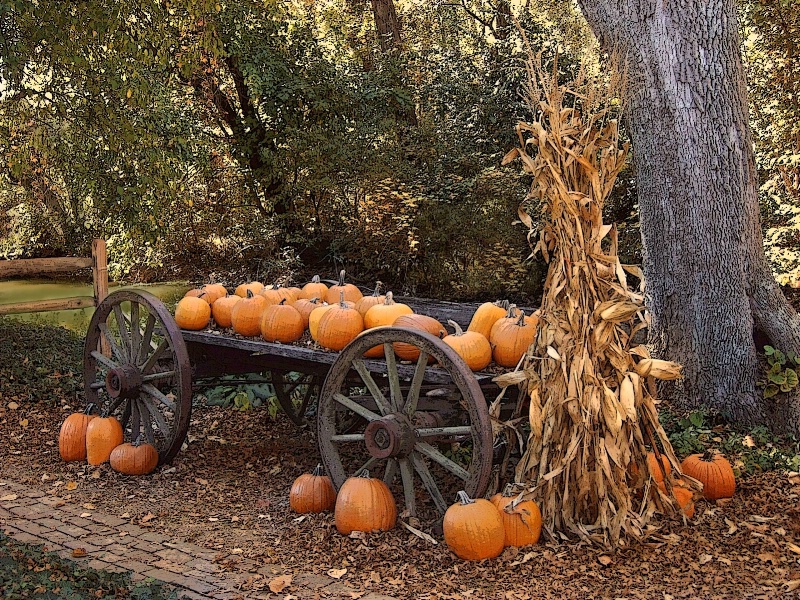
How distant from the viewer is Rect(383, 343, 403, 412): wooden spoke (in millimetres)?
3855

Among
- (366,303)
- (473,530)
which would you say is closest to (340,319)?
(366,303)

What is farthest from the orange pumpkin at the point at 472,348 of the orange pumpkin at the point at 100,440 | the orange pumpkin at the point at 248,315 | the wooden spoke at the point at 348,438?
the orange pumpkin at the point at 100,440

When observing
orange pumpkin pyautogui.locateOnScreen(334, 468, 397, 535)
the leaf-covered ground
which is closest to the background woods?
the leaf-covered ground

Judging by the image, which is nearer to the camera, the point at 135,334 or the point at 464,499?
the point at 464,499

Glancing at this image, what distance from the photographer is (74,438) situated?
5.14 m

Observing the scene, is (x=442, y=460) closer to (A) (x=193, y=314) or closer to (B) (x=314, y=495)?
(B) (x=314, y=495)

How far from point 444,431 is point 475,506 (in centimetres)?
37


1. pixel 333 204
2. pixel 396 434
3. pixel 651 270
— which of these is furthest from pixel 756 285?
pixel 333 204

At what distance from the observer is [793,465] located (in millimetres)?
4602

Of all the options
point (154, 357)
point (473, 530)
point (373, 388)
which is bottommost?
point (473, 530)

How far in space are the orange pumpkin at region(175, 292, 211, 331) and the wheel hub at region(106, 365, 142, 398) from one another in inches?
15.0

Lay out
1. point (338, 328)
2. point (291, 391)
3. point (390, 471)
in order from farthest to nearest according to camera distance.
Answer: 1. point (291, 391)
2. point (338, 328)
3. point (390, 471)

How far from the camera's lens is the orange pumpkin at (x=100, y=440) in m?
5.02

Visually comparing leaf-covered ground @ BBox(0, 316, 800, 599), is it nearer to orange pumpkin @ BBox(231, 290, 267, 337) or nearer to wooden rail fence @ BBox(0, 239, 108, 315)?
orange pumpkin @ BBox(231, 290, 267, 337)
